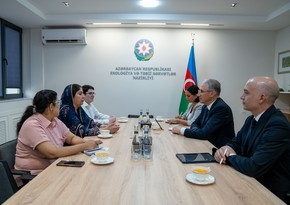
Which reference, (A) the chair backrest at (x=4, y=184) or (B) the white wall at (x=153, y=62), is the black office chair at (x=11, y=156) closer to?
(A) the chair backrest at (x=4, y=184)

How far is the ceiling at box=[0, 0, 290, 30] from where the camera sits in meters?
3.74

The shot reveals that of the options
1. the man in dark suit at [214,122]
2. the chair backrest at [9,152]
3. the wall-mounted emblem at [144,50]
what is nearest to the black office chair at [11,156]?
the chair backrest at [9,152]

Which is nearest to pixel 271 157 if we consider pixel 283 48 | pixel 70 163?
pixel 70 163

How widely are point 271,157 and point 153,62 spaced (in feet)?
12.3

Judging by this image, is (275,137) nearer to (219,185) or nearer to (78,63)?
(219,185)

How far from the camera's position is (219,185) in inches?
49.2

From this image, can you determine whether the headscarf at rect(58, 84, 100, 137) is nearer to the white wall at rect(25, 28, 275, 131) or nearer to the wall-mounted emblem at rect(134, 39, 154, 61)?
the white wall at rect(25, 28, 275, 131)

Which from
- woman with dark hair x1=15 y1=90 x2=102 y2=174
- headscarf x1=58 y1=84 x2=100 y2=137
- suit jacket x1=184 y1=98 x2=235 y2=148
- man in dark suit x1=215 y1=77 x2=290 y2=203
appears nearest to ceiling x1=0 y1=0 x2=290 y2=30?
headscarf x1=58 y1=84 x2=100 y2=137

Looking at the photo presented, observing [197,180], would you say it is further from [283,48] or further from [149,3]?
[283,48]

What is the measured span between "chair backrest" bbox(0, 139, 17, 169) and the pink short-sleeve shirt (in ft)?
0.22

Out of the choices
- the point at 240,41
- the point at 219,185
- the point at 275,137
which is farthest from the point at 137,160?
the point at 240,41

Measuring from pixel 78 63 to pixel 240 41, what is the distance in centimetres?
339

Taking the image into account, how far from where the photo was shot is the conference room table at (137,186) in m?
1.08

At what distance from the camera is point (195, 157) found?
1.71 meters
